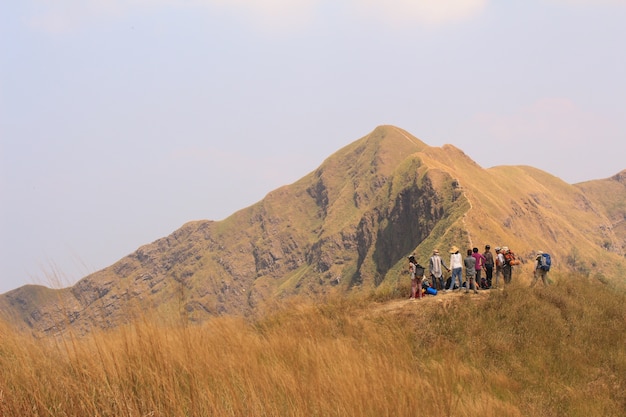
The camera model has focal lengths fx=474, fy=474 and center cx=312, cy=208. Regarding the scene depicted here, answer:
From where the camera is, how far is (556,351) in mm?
9609

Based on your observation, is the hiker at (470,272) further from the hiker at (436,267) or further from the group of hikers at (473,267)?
the hiker at (436,267)

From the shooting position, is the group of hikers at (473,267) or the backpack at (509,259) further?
the backpack at (509,259)

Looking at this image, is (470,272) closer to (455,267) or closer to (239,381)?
(455,267)

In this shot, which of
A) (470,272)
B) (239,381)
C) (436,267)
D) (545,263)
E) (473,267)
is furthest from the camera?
(436,267)

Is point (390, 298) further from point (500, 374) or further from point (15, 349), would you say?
point (15, 349)


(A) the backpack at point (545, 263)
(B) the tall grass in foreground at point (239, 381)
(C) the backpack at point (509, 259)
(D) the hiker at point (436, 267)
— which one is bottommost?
(A) the backpack at point (545, 263)

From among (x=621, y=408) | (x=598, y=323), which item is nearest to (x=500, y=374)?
(x=621, y=408)

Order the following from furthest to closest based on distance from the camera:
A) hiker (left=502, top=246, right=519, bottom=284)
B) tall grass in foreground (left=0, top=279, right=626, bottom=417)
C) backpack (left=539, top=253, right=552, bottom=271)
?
hiker (left=502, top=246, right=519, bottom=284) < backpack (left=539, top=253, right=552, bottom=271) < tall grass in foreground (left=0, top=279, right=626, bottom=417)

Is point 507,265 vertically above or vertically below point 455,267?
below

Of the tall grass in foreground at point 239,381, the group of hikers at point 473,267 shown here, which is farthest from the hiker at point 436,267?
the tall grass in foreground at point 239,381

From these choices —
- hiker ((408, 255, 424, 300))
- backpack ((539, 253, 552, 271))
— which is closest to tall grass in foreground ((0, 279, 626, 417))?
hiker ((408, 255, 424, 300))

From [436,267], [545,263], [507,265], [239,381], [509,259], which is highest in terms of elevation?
[239,381]

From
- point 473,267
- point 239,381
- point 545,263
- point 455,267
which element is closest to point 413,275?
point 455,267

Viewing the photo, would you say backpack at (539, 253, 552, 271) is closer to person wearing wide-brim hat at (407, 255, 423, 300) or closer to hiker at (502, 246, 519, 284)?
hiker at (502, 246, 519, 284)
